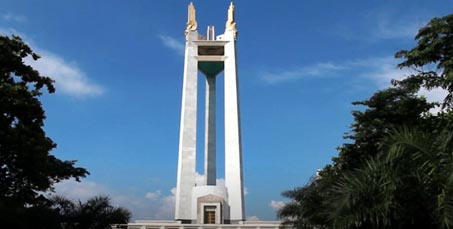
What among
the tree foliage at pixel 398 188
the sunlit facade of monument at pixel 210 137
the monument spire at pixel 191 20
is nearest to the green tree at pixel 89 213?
the tree foliage at pixel 398 188

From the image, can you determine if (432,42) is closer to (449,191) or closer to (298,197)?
(298,197)

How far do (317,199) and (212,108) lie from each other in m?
25.5

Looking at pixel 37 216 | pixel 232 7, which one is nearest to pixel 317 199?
pixel 37 216

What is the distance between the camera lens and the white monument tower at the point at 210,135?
3328 cm

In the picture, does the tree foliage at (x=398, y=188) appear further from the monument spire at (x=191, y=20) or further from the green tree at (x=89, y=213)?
the monument spire at (x=191, y=20)

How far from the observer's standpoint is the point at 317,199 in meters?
13.9

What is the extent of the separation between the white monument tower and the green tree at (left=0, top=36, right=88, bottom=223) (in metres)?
16.8

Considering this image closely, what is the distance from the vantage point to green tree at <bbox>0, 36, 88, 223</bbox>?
609 inches

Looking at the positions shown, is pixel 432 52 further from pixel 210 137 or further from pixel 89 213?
pixel 210 137

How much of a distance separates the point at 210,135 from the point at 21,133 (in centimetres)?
2301

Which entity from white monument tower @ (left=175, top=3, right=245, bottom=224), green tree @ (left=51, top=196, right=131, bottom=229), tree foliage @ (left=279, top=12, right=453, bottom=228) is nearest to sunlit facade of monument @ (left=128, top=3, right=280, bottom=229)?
white monument tower @ (left=175, top=3, right=245, bottom=224)

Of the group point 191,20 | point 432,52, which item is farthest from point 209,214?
point 432,52

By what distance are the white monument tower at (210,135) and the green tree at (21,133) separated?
16.8 m

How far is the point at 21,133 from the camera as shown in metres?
15.7
